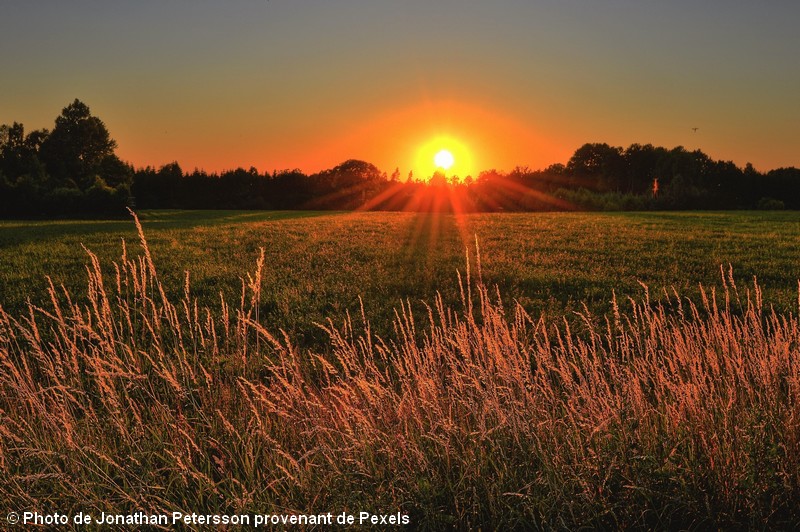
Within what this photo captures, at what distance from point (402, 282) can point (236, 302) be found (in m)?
3.17

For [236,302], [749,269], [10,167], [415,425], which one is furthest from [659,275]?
[10,167]

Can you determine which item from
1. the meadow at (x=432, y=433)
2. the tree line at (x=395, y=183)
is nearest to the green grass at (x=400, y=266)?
the meadow at (x=432, y=433)

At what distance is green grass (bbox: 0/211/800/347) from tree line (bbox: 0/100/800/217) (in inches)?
1294

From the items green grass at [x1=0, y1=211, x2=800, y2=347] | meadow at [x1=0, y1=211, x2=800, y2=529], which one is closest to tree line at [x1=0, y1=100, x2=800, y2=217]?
green grass at [x1=0, y1=211, x2=800, y2=347]

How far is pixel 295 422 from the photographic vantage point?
398 centimetres

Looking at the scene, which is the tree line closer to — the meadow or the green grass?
the green grass

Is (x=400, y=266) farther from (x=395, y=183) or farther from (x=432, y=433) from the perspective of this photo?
(x=395, y=183)

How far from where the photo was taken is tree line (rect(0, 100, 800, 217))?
5372 centimetres

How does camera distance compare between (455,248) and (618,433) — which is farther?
(455,248)

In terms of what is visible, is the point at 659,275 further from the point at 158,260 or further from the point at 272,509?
the point at 158,260

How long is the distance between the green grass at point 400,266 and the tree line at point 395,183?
3288cm

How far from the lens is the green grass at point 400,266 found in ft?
29.9

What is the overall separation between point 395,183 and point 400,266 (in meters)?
60.2

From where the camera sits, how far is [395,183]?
71688mm
